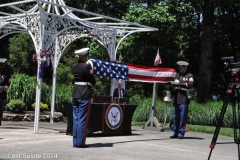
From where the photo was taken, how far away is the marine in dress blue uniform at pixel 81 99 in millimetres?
9141

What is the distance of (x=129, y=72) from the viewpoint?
12.3 meters

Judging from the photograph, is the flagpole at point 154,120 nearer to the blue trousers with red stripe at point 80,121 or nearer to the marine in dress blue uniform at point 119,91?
the marine in dress blue uniform at point 119,91

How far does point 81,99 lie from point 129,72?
334 cm

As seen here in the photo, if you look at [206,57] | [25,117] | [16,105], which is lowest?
[25,117]

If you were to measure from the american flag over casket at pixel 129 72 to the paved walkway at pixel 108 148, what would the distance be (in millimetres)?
1570

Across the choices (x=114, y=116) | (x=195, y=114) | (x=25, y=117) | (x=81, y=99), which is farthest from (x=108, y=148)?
(x=195, y=114)

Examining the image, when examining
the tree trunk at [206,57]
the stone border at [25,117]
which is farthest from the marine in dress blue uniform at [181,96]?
Answer: the tree trunk at [206,57]

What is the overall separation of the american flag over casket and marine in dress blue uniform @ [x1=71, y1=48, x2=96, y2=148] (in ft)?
4.13

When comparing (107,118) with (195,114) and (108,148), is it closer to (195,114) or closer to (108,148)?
(108,148)

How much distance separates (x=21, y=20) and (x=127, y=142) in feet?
15.2

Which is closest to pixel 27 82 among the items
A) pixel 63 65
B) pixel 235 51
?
pixel 63 65

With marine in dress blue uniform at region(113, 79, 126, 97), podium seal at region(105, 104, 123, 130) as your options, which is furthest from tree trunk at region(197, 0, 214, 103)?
podium seal at region(105, 104, 123, 130)

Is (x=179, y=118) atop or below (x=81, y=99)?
below

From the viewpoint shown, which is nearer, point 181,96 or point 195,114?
point 181,96
